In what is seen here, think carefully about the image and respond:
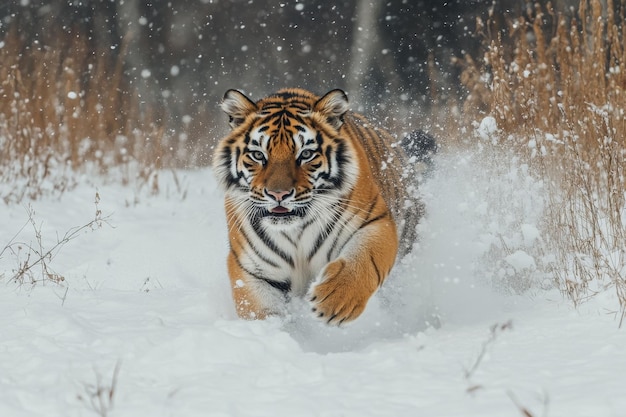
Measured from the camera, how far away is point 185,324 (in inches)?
124

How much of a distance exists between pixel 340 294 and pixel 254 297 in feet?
1.64

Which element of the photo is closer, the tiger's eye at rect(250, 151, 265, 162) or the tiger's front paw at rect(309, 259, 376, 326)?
the tiger's front paw at rect(309, 259, 376, 326)

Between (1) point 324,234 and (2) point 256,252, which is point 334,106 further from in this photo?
(2) point 256,252

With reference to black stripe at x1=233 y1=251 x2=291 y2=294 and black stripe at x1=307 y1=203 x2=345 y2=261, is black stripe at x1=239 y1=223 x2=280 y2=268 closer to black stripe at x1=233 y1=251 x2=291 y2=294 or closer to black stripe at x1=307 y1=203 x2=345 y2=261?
black stripe at x1=233 y1=251 x2=291 y2=294

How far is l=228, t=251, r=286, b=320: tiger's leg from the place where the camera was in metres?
3.35

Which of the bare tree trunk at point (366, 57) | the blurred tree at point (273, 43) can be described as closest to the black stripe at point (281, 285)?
the blurred tree at point (273, 43)

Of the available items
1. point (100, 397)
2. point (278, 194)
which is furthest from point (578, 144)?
point (100, 397)

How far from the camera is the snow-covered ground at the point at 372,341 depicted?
7.02 ft

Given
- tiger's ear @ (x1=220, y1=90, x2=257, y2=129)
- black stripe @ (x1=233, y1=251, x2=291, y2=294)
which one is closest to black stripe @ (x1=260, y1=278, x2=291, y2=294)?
black stripe @ (x1=233, y1=251, x2=291, y2=294)

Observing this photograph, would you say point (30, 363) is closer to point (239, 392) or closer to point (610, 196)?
point (239, 392)

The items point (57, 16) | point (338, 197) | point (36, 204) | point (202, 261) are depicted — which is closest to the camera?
point (338, 197)

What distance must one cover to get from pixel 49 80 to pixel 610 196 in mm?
5849

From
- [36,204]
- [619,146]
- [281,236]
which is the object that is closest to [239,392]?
[281,236]

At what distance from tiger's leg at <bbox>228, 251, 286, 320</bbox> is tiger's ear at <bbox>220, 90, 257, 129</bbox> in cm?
72
